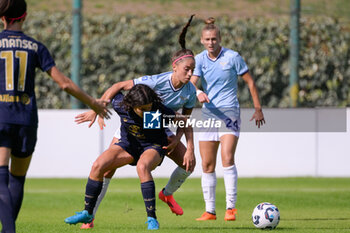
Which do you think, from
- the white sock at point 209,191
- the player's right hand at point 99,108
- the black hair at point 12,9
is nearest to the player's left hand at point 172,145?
the white sock at point 209,191

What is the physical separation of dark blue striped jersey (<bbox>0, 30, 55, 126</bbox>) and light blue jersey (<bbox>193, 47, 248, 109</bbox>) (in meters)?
3.19

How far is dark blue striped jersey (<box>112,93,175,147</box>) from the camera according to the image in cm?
737

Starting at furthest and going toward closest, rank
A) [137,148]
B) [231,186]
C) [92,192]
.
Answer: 1. [231,186]
2. [137,148]
3. [92,192]

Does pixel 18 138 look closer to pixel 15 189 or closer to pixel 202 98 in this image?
pixel 15 189

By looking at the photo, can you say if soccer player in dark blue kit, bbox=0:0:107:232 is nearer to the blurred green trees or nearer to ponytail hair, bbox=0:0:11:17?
ponytail hair, bbox=0:0:11:17

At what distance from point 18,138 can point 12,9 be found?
101 cm

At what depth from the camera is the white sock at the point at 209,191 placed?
27.6 ft

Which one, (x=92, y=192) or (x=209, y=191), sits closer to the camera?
(x=92, y=192)

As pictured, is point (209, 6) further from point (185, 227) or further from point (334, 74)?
point (185, 227)

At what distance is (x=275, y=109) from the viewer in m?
14.5

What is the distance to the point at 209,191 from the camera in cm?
847

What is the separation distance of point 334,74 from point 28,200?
812 centimetres

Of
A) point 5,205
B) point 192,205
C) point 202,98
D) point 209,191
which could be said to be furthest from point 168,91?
point 192,205

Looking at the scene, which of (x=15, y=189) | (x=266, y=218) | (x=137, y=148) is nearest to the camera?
(x=15, y=189)
